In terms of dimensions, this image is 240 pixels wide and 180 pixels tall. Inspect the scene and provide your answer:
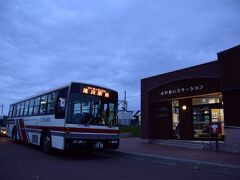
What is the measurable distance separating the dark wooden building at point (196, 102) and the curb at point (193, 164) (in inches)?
173

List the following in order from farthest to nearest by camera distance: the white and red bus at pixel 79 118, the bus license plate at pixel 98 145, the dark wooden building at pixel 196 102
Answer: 1. the dark wooden building at pixel 196 102
2. the bus license plate at pixel 98 145
3. the white and red bus at pixel 79 118

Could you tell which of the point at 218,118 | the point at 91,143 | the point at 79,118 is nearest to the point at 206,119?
the point at 218,118

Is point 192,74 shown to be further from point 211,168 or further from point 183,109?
point 211,168

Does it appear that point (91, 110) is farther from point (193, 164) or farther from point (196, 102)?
point (196, 102)

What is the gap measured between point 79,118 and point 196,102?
9652 mm

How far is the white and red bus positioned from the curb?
1.39m

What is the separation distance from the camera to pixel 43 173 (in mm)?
8773

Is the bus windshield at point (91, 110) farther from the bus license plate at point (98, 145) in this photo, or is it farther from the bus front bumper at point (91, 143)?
the bus license plate at point (98, 145)

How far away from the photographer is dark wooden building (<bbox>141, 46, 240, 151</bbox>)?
14.6 metres

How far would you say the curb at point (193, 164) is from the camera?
953 cm

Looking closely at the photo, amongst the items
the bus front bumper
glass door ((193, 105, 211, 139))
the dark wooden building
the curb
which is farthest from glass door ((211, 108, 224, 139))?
the bus front bumper

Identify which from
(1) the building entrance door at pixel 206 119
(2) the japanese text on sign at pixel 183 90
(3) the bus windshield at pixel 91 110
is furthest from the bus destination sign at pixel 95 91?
(1) the building entrance door at pixel 206 119

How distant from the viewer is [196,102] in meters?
18.9

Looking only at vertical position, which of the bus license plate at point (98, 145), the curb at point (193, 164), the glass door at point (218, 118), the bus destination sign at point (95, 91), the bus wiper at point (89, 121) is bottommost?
the curb at point (193, 164)
